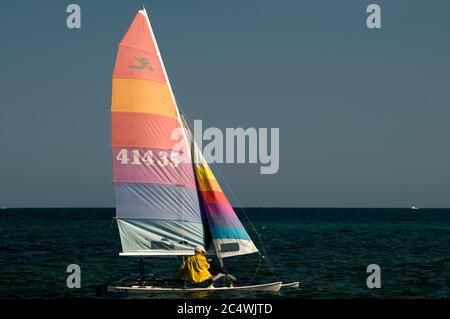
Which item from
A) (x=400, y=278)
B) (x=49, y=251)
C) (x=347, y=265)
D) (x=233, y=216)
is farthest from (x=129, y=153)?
(x=49, y=251)

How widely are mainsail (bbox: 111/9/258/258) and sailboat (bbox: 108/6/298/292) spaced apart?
43 mm

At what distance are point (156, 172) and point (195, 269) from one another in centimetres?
458

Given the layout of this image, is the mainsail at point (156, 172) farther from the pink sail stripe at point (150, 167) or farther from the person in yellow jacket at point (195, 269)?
the person in yellow jacket at point (195, 269)

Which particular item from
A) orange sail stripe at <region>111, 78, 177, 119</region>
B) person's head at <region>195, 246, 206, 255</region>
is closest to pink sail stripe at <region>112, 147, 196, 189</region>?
orange sail stripe at <region>111, 78, 177, 119</region>

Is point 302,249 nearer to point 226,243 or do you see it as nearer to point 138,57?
point 226,243

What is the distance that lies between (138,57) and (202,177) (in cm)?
594

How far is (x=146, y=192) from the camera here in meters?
27.3

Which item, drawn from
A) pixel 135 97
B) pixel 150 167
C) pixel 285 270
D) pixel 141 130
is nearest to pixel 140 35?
pixel 135 97

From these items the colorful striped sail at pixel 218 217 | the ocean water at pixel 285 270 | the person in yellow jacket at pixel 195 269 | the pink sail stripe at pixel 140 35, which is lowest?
the ocean water at pixel 285 270

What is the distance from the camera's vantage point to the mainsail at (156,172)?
87.4 ft

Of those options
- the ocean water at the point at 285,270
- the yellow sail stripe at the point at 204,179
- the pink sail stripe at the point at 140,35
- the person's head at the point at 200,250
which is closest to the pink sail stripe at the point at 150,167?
the yellow sail stripe at the point at 204,179

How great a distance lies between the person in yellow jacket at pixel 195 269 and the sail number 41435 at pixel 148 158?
161 inches

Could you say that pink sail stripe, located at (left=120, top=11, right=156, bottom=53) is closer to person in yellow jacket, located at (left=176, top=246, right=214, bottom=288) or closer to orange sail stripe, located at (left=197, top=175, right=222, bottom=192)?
orange sail stripe, located at (left=197, top=175, right=222, bottom=192)

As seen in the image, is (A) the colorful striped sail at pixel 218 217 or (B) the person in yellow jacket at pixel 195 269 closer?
(B) the person in yellow jacket at pixel 195 269
